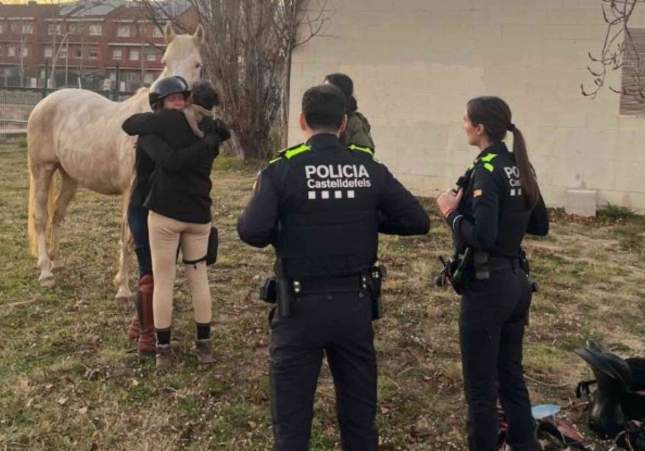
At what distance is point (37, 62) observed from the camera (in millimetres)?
68125

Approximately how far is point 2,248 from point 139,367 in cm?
392

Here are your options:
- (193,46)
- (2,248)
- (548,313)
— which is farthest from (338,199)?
(2,248)

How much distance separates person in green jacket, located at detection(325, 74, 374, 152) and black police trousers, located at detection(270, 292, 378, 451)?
2.09 metres

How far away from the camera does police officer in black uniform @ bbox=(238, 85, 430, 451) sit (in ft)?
8.52

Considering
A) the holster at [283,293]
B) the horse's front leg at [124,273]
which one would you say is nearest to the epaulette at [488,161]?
the holster at [283,293]

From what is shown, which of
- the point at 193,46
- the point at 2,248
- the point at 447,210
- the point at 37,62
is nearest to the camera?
the point at 447,210

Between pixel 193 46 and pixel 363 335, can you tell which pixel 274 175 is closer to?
pixel 363 335

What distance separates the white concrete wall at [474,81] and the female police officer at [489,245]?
827cm

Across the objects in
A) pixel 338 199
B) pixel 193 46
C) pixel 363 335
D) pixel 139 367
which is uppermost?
pixel 193 46

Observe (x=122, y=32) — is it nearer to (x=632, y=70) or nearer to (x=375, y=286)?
(x=632, y=70)

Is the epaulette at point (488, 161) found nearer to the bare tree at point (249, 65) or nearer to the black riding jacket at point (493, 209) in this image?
the black riding jacket at point (493, 209)

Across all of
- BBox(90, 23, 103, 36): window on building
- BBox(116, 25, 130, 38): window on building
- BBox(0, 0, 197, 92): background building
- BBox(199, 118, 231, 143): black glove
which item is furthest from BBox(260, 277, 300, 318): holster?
BBox(90, 23, 103, 36): window on building

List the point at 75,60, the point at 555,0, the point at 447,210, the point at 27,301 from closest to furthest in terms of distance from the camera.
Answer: the point at 447,210 < the point at 27,301 < the point at 555,0 < the point at 75,60

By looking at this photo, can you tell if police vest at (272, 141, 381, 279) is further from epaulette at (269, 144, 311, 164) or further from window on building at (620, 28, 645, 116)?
window on building at (620, 28, 645, 116)
